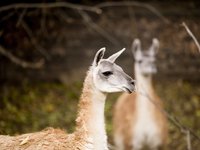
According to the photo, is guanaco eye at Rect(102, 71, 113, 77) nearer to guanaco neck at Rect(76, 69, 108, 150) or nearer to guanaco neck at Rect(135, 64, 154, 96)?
guanaco neck at Rect(76, 69, 108, 150)

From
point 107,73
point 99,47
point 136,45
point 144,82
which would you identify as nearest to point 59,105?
point 99,47

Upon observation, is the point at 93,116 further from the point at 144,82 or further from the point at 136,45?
the point at 136,45

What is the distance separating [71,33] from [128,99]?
552 centimetres

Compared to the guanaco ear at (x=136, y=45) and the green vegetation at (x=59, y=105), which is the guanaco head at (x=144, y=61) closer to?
the guanaco ear at (x=136, y=45)

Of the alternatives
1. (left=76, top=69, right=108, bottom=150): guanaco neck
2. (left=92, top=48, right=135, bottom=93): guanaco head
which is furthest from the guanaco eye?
(left=76, top=69, right=108, bottom=150): guanaco neck

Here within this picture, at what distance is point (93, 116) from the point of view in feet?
20.2

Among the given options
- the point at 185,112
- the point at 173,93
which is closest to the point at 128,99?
the point at 185,112

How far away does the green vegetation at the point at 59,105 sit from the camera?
12.7m

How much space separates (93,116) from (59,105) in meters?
7.95

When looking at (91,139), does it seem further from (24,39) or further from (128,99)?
(24,39)

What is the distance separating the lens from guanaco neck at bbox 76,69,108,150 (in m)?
6.13

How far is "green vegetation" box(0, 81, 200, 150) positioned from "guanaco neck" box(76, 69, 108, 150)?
18.2 ft

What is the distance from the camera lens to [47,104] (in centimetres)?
1407

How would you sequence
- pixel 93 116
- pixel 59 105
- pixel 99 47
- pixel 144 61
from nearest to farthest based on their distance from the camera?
pixel 93 116 < pixel 144 61 < pixel 59 105 < pixel 99 47
